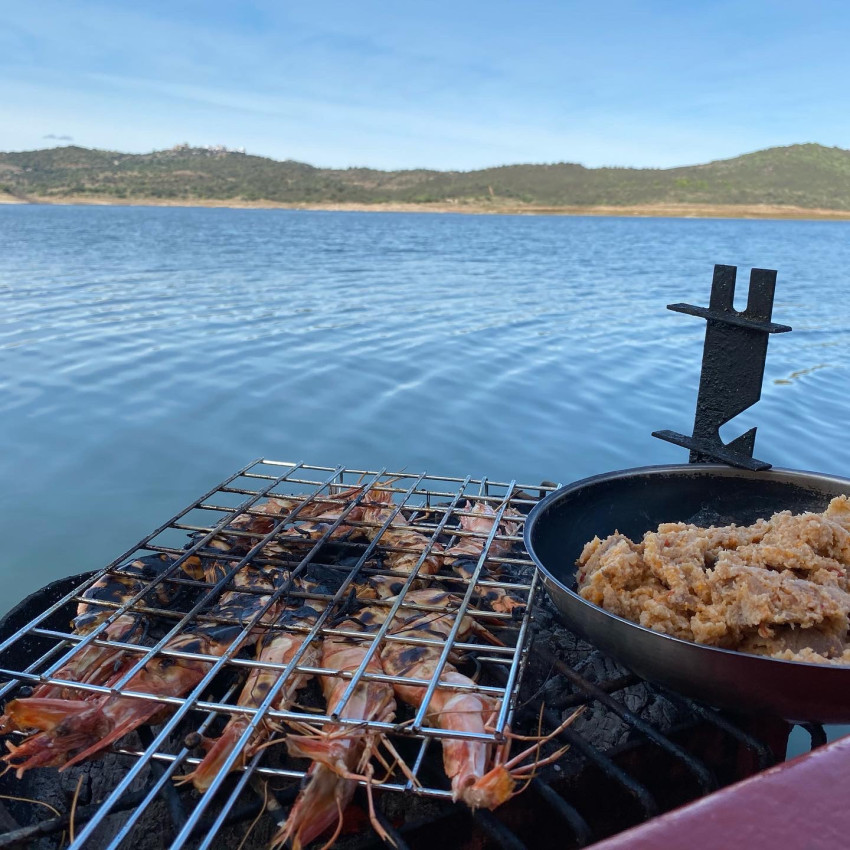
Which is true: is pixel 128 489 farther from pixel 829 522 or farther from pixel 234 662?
pixel 829 522

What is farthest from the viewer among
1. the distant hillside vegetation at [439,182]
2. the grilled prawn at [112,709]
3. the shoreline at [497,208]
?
the distant hillside vegetation at [439,182]

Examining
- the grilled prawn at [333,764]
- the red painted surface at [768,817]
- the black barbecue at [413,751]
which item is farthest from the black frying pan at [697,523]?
the red painted surface at [768,817]

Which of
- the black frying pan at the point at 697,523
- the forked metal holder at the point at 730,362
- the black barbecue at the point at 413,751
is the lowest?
the black barbecue at the point at 413,751

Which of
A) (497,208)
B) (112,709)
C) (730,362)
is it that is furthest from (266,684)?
(497,208)

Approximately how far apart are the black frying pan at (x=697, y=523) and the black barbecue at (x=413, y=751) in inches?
2.6

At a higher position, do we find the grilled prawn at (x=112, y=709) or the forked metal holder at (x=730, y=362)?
the forked metal holder at (x=730, y=362)

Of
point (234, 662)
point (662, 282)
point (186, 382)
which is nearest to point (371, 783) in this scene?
point (234, 662)

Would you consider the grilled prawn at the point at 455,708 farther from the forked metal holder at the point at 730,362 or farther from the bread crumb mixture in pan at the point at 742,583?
the forked metal holder at the point at 730,362

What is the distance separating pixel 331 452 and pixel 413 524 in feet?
19.7

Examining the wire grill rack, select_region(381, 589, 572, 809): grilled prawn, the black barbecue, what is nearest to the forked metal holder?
the wire grill rack

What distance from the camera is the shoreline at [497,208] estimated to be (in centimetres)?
10894

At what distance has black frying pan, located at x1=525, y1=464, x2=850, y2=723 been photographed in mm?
2043

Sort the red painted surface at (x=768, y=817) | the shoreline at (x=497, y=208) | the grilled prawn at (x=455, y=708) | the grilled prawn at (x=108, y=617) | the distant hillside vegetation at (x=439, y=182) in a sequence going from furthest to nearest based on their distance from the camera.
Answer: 1. the distant hillside vegetation at (x=439, y=182)
2. the shoreline at (x=497, y=208)
3. the grilled prawn at (x=108, y=617)
4. the grilled prawn at (x=455, y=708)
5. the red painted surface at (x=768, y=817)

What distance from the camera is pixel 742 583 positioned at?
2410mm
